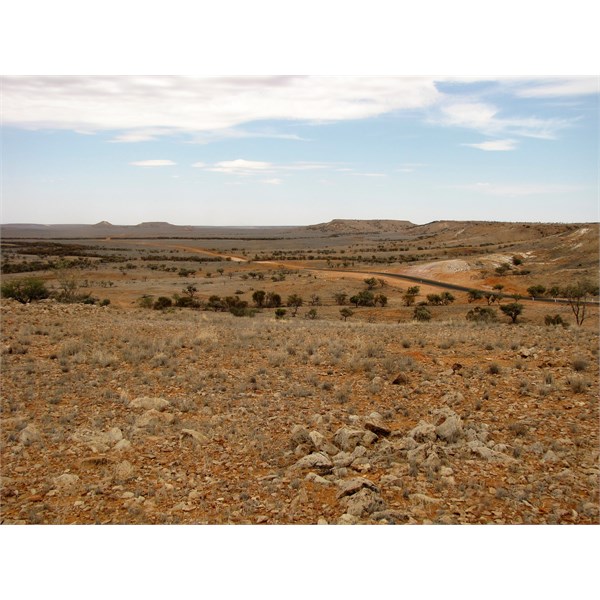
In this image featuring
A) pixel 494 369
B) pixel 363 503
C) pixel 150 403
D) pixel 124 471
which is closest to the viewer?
pixel 363 503

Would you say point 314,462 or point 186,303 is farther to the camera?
point 186,303

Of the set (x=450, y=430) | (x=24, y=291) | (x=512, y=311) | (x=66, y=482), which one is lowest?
(x=512, y=311)

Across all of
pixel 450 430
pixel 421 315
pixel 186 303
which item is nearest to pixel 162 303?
pixel 186 303

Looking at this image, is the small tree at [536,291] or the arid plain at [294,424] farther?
the small tree at [536,291]

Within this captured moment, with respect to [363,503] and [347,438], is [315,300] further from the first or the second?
[363,503]

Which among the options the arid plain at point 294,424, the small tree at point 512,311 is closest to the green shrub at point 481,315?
the small tree at point 512,311

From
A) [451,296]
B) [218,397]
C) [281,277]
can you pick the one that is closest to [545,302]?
[451,296]

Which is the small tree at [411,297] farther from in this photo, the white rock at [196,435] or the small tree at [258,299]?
the white rock at [196,435]

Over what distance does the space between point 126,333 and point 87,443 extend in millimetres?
6197

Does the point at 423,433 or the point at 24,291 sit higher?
the point at 24,291

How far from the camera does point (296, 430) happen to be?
7340 millimetres

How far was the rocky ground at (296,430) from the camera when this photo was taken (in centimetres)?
554

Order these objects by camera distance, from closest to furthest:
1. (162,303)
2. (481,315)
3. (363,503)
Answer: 1. (363,503)
2. (481,315)
3. (162,303)

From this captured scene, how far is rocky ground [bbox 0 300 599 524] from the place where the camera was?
554 cm
